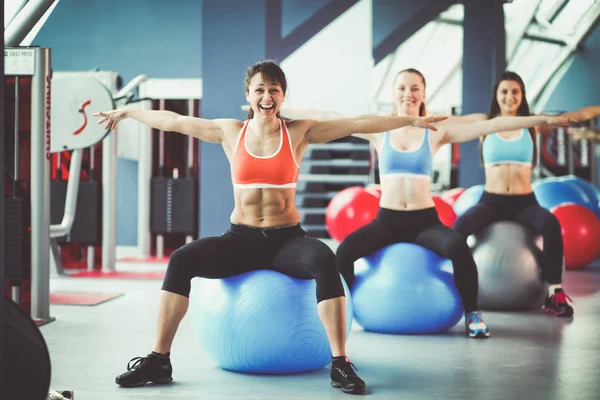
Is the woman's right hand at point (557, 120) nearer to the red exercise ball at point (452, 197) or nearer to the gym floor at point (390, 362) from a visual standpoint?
the gym floor at point (390, 362)

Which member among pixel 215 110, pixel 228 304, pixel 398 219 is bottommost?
pixel 228 304

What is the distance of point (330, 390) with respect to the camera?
273 centimetres

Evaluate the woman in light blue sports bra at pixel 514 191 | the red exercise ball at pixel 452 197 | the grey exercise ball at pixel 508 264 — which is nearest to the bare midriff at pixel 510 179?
the woman in light blue sports bra at pixel 514 191

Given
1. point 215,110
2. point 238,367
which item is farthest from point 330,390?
point 215,110

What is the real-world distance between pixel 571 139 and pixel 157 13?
6300 millimetres

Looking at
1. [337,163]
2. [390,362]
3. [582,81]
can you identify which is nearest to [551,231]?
[390,362]

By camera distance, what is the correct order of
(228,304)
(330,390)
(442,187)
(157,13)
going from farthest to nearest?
(442,187) < (157,13) < (228,304) < (330,390)

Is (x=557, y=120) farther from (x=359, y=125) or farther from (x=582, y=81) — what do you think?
(x=582, y=81)

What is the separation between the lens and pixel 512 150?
4.68m

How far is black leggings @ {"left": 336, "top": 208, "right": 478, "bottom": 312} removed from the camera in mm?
3795

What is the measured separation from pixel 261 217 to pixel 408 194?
1200mm

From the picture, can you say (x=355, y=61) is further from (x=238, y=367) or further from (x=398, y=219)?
(x=238, y=367)

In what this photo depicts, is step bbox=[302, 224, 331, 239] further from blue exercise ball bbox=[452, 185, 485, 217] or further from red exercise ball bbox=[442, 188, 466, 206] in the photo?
blue exercise ball bbox=[452, 185, 485, 217]

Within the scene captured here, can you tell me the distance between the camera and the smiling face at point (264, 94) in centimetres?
298
